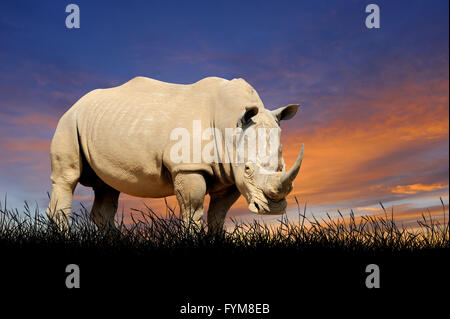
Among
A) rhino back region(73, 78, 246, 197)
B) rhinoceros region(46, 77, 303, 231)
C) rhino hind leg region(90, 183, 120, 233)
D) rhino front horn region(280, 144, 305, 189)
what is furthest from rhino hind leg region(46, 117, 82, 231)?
rhino front horn region(280, 144, 305, 189)

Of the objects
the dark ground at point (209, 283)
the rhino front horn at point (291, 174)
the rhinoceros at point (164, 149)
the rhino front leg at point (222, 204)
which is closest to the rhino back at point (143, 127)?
the rhinoceros at point (164, 149)

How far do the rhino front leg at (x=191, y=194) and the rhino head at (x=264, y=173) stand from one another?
0.49 meters

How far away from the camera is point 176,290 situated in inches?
149

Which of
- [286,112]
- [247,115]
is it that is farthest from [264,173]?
[286,112]

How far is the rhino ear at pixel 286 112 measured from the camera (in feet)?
19.4

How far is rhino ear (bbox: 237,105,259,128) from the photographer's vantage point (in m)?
5.30

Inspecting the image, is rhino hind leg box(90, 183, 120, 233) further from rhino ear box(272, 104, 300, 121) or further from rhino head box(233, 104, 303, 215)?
rhino ear box(272, 104, 300, 121)

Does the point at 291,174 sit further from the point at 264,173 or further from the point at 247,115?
the point at 247,115

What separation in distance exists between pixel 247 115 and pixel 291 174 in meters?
1.00

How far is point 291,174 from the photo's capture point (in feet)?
15.8

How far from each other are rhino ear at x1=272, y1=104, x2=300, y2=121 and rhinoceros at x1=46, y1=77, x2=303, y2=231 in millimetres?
13

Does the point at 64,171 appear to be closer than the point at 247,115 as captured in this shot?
No

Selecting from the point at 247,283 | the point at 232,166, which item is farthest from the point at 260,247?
the point at 232,166

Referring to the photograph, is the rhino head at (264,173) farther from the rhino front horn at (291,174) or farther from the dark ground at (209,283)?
the dark ground at (209,283)
